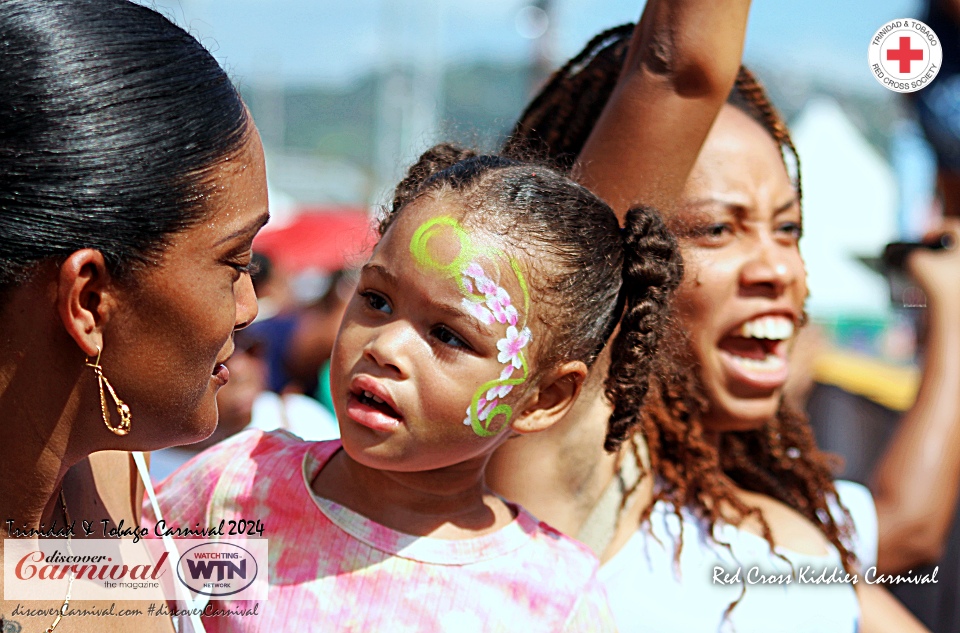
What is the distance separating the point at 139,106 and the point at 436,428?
0.79 m

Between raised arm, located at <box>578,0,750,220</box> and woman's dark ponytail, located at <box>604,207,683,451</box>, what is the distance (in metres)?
0.11

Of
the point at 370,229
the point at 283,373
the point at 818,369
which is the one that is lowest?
the point at 283,373

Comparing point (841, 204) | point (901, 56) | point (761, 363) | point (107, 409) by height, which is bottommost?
point (841, 204)

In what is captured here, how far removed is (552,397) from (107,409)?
90 cm

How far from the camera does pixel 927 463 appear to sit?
3.20 m

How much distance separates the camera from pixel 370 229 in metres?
2.28

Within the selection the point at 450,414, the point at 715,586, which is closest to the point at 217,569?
the point at 450,414

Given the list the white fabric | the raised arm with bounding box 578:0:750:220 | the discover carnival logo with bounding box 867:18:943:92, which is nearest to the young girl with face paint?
the raised arm with bounding box 578:0:750:220

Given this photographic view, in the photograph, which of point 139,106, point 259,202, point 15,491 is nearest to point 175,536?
point 15,491

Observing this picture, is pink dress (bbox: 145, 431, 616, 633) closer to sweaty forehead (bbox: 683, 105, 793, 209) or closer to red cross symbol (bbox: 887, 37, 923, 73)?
sweaty forehead (bbox: 683, 105, 793, 209)

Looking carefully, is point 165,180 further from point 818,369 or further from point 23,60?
point 818,369

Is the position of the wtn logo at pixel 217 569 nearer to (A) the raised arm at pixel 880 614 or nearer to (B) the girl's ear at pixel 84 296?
(B) the girl's ear at pixel 84 296

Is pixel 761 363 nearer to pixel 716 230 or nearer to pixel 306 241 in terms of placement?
pixel 716 230

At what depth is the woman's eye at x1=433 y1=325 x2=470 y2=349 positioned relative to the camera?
71.1 inches
